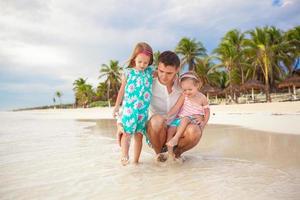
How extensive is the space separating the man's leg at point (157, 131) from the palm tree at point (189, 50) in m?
41.1

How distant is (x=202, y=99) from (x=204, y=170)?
0.83 m

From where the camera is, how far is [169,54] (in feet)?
11.4

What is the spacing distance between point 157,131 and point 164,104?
0.37 m

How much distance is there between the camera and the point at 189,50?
44.2 m

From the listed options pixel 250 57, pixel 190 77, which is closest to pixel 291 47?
pixel 250 57

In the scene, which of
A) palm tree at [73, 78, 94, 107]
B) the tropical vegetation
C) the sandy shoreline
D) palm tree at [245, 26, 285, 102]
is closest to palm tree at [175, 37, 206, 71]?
the tropical vegetation

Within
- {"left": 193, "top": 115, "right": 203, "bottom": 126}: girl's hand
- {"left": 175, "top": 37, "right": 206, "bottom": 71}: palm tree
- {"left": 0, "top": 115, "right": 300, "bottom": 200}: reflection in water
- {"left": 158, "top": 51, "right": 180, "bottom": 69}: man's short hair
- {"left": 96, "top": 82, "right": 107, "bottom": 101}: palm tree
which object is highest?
{"left": 175, "top": 37, "right": 206, "bottom": 71}: palm tree

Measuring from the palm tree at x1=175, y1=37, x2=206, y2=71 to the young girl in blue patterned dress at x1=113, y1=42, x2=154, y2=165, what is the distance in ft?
135

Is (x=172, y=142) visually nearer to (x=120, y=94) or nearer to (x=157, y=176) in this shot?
(x=157, y=176)

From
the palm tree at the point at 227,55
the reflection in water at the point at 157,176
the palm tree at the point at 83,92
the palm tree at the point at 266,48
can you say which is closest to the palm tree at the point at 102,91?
the palm tree at the point at 83,92

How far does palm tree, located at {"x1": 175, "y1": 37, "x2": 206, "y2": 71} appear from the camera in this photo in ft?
144

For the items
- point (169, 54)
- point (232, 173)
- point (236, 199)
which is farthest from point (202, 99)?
point (236, 199)

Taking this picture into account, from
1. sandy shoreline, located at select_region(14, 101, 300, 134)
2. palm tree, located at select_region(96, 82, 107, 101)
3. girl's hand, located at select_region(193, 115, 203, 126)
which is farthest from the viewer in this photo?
palm tree, located at select_region(96, 82, 107, 101)

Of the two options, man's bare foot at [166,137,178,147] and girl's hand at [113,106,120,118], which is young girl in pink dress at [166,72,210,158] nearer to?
man's bare foot at [166,137,178,147]
